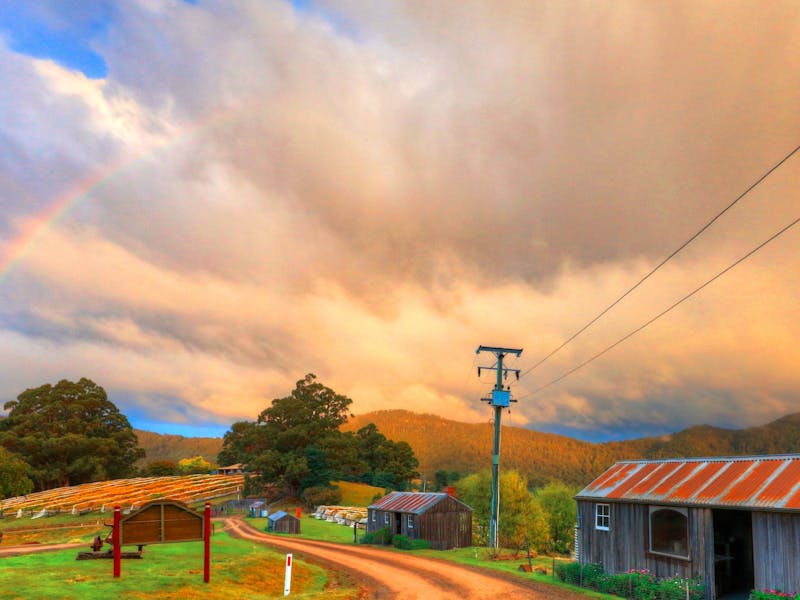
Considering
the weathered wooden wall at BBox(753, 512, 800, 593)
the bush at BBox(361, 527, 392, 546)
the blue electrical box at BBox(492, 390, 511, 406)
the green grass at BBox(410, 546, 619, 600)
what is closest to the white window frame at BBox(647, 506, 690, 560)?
the green grass at BBox(410, 546, 619, 600)

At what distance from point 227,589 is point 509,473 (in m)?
37.4

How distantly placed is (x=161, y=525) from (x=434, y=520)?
2984 cm

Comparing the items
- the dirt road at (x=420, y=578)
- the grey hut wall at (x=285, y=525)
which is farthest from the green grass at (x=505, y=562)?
the grey hut wall at (x=285, y=525)

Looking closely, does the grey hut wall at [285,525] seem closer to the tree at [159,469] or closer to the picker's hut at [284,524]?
the picker's hut at [284,524]

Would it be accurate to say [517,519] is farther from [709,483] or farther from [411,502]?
[709,483]

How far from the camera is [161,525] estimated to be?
23188 mm

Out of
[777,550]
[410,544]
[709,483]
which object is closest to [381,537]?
[410,544]

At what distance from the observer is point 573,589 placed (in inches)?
1093

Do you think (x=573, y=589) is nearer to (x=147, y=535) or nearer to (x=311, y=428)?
(x=147, y=535)

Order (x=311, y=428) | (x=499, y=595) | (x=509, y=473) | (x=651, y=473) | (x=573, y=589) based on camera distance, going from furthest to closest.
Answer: (x=311, y=428)
(x=509, y=473)
(x=651, y=473)
(x=573, y=589)
(x=499, y=595)

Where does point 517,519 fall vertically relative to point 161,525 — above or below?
below

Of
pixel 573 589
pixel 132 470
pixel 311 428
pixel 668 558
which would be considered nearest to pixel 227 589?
pixel 573 589

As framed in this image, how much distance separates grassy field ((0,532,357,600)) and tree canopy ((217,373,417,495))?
7295 cm

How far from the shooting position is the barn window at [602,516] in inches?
1192
